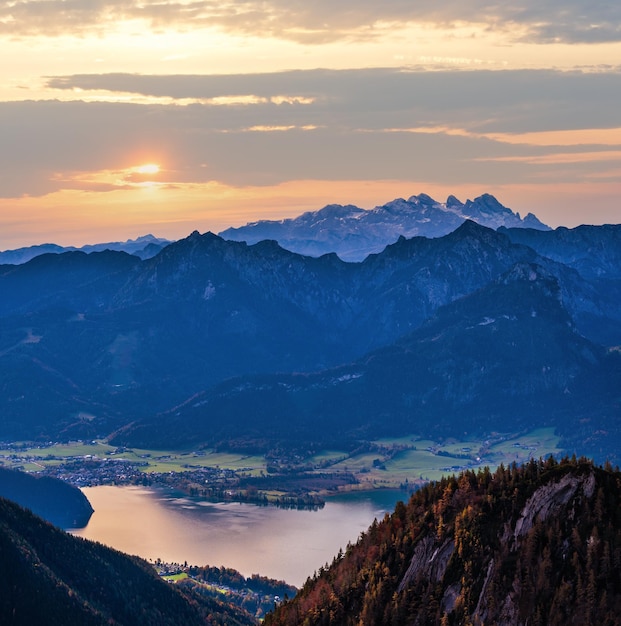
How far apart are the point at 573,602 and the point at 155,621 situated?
280 feet

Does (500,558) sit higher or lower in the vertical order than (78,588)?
higher

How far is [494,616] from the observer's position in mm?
101188

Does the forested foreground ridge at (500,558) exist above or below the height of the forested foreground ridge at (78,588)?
above

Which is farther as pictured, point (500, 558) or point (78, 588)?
point (78, 588)

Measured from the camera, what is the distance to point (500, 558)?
106 m

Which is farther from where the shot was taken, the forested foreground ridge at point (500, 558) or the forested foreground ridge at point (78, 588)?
the forested foreground ridge at point (78, 588)

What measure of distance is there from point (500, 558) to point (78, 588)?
8304cm

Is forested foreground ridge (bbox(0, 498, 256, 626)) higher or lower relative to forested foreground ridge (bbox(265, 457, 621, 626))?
lower

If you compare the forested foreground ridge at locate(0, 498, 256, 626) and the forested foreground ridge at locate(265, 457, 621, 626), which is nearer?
the forested foreground ridge at locate(265, 457, 621, 626)

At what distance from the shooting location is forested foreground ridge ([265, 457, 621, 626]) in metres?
101

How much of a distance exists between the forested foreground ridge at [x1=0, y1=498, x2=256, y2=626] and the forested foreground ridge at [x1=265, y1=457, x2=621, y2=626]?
52537 mm

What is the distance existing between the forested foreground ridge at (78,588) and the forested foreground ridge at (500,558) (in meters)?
52.5

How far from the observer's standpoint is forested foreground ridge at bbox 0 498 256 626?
544 ft

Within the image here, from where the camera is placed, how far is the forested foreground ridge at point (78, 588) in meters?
166
